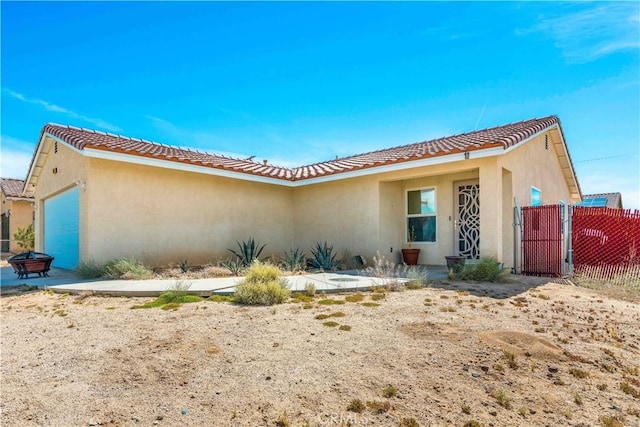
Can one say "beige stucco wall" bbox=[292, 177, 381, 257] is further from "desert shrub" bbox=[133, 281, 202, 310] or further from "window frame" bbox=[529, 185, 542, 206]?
"desert shrub" bbox=[133, 281, 202, 310]

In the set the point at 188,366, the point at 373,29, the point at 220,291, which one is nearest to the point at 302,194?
the point at 373,29

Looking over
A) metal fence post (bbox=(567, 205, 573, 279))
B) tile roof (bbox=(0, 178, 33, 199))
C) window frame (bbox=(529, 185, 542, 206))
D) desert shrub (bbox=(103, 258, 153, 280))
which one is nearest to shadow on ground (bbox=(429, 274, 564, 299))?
metal fence post (bbox=(567, 205, 573, 279))

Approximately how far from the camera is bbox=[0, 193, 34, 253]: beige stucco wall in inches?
958

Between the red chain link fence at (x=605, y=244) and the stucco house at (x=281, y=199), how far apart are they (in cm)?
178

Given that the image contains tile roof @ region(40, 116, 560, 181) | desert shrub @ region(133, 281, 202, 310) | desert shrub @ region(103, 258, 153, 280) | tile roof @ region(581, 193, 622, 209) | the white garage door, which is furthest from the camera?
tile roof @ region(581, 193, 622, 209)

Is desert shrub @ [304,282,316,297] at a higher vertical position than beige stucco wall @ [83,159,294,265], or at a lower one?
lower

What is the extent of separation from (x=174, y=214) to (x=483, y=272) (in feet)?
30.6

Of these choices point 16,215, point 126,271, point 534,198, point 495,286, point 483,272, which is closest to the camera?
point 495,286

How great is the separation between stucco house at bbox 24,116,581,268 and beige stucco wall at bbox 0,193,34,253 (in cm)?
1137

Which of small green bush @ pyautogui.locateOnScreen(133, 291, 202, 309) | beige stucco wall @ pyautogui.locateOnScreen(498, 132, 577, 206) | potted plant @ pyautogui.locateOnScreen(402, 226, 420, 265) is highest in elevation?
beige stucco wall @ pyautogui.locateOnScreen(498, 132, 577, 206)

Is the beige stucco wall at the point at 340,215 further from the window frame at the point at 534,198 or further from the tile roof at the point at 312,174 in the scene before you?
the window frame at the point at 534,198

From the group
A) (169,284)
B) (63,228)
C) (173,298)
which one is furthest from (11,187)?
(173,298)

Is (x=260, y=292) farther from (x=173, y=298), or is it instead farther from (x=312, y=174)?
(x=312, y=174)

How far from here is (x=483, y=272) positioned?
30.7 ft
